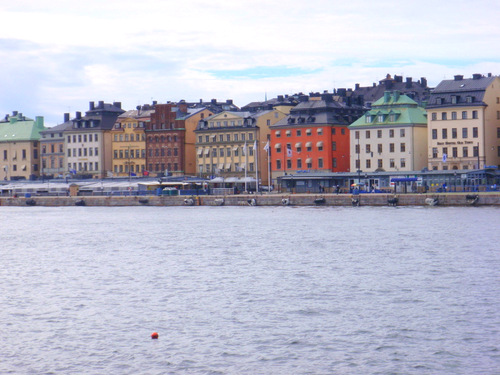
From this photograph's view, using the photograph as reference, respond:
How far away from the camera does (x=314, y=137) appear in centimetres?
14275

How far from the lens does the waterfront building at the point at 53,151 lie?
595ft

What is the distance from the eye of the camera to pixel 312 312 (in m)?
37.0

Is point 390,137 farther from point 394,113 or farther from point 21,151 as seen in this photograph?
point 21,151

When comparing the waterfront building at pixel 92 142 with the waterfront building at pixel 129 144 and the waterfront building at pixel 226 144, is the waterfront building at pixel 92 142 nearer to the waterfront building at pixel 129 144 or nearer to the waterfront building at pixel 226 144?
the waterfront building at pixel 129 144

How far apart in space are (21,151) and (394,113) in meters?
83.9

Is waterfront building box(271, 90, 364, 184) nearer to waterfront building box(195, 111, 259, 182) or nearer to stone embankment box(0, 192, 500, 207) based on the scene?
waterfront building box(195, 111, 259, 182)

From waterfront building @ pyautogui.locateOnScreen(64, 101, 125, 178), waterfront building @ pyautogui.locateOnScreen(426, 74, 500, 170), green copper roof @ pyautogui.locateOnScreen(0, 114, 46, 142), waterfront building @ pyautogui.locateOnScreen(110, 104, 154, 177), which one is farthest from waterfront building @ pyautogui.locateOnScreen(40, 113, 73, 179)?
waterfront building @ pyautogui.locateOnScreen(426, 74, 500, 170)

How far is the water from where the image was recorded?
29547 millimetres

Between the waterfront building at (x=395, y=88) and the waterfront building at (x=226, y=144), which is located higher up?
the waterfront building at (x=395, y=88)

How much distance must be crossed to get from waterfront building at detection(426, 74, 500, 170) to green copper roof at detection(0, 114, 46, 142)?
88650 millimetres

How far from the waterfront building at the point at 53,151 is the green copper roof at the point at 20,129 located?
3458mm

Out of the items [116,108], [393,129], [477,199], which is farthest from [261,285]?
[116,108]

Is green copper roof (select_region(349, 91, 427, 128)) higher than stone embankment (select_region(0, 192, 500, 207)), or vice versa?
green copper roof (select_region(349, 91, 427, 128))

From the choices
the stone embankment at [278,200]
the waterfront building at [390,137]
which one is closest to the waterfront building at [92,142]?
the stone embankment at [278,200]
